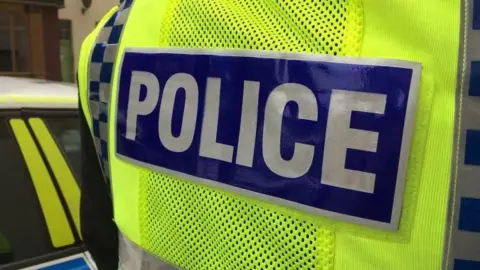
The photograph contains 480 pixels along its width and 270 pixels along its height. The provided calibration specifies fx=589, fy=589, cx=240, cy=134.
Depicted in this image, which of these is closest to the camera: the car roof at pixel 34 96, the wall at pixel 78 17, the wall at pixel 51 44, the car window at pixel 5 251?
the car window at pixel 5 251

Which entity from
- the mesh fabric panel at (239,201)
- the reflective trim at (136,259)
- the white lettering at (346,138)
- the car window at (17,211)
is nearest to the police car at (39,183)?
the car window at (17,211)

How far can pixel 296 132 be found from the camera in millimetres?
602

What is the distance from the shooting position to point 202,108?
69 centimetres

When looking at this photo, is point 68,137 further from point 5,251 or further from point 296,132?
point 296,132

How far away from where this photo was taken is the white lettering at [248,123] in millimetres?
638

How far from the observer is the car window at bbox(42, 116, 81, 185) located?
6.27 feet

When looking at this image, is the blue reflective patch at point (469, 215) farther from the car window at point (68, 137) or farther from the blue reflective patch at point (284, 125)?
the car window at point (68, 137)

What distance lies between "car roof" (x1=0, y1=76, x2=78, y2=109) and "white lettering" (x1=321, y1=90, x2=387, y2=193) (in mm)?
1507

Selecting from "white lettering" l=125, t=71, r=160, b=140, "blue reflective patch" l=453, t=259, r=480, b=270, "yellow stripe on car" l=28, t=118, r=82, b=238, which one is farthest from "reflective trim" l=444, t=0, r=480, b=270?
"yellow stripe on car" l=28, t=118, r=82, b=238

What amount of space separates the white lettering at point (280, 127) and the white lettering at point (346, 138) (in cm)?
2

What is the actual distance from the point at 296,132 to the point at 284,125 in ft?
0.06

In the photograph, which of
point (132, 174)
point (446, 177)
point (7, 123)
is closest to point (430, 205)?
point (446, 177)

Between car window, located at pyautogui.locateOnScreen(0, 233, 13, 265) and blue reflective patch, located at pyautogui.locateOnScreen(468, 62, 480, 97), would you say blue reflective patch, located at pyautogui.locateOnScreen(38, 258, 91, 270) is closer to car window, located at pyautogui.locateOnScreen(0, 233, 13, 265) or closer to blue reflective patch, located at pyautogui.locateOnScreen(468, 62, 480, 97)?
car window, located at pyautogui.locateOnScreen(0, 233, 13, 265)

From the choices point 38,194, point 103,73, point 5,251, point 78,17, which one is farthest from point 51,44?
point 103,73
